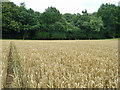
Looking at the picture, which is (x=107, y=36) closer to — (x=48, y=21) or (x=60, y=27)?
(x=60, y=27)

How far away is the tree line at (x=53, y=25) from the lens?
3875 centimetres

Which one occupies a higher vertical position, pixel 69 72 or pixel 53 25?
pixel 53 25

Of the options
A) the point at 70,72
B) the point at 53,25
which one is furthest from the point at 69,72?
the point at 53,25

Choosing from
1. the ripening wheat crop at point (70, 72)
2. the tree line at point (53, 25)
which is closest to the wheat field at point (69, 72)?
the ripening wheat crop at point (70, 72)

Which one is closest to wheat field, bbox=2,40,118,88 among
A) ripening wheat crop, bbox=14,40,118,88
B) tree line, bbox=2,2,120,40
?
ripening wheat crop, bbox=14,40,118,88

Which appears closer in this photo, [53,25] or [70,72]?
[70,72]

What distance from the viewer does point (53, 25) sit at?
42281 millimetres

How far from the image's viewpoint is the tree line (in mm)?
38750

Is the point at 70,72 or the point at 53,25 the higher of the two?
the point at 53,25

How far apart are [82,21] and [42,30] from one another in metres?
17.3

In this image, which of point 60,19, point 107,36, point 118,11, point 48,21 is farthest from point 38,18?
point 118,11

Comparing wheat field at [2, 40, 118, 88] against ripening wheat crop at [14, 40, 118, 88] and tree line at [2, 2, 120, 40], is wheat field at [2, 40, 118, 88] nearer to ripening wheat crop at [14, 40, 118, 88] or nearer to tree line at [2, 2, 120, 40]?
ripening wheat crop at [14, 40, 118, 88]

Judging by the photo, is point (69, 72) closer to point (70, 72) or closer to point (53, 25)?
point (70, 72)

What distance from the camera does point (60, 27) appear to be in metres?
42.6
